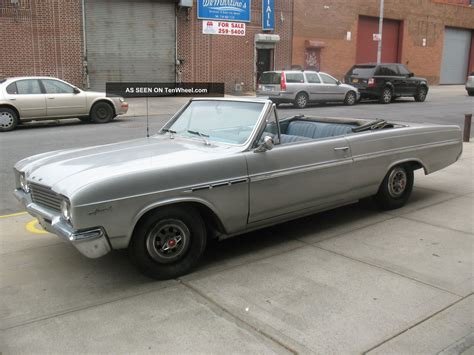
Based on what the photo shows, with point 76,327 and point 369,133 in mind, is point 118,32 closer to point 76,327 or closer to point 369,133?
point 369,133

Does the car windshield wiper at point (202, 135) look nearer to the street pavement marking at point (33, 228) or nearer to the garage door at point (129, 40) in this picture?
the street pavement marking at point (33, 228)

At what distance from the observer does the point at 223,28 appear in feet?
85.7

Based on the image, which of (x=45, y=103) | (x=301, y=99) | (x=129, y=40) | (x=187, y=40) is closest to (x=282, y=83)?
(x=301, y=99)

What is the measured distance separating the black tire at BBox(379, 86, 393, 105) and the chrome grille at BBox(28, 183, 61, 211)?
21043mm

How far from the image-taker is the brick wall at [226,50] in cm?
2517

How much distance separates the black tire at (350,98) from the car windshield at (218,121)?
17.8m

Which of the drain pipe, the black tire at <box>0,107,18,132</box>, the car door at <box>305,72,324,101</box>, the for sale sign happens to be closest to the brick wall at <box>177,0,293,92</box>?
the for sale sign

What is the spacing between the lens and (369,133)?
19.0 feet

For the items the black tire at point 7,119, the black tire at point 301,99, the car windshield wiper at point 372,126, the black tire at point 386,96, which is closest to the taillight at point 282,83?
the black tire at point 301,99

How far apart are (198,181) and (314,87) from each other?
1774cm

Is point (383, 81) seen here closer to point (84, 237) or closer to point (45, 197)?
point (45, 197)

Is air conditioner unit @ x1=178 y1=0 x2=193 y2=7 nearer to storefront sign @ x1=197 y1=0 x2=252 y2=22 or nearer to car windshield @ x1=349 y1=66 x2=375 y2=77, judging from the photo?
storefront sign @ x1=197 y1=0 x2=252 y2=22

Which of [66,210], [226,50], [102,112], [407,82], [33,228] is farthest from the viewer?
[226,50]

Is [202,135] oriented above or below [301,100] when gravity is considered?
above
